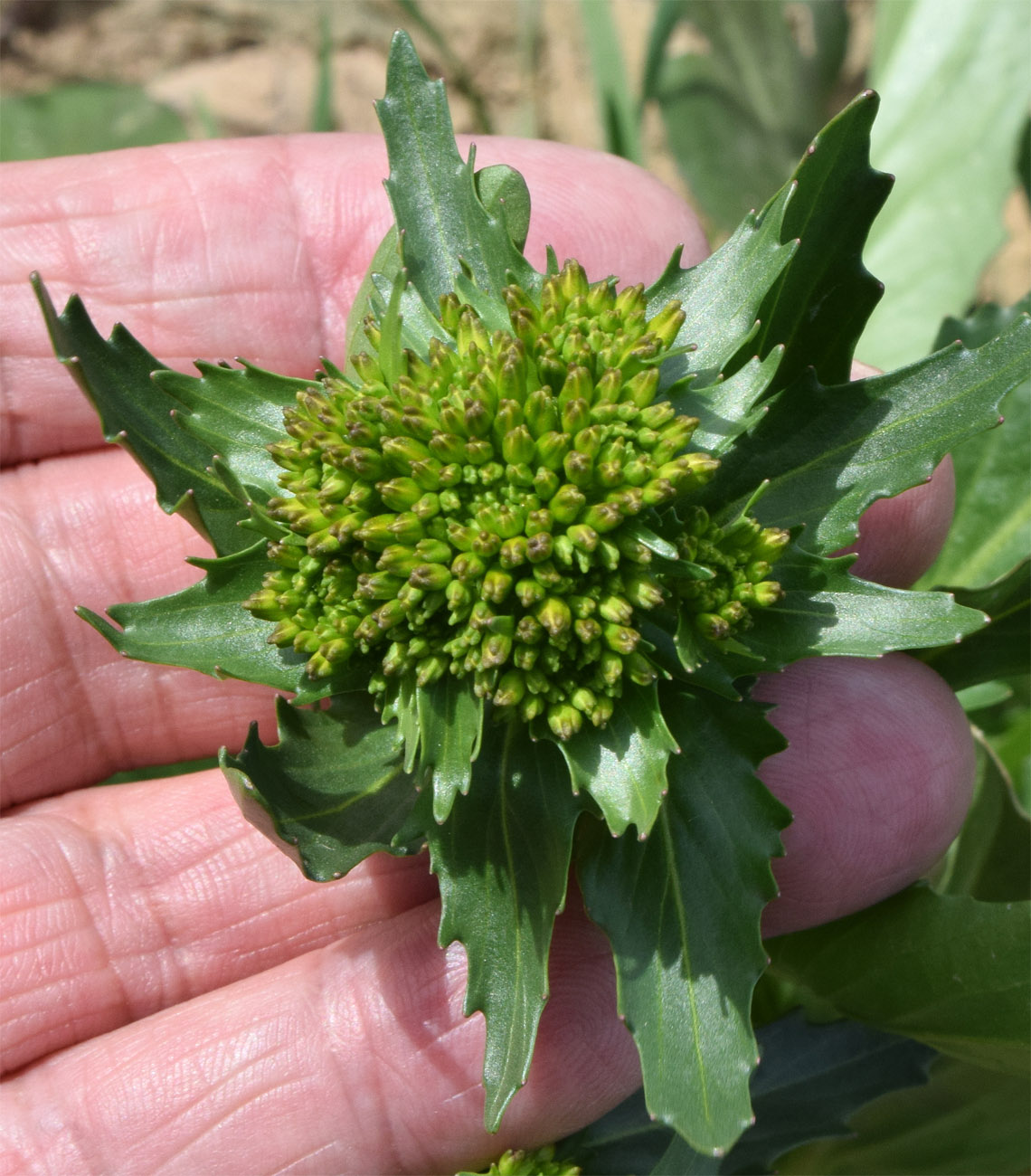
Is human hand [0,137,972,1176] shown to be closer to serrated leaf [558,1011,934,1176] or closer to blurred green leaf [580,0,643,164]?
serrated leaf [558,1011,934,1176]

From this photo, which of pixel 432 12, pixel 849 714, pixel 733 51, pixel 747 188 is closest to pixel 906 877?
pixel 849 714

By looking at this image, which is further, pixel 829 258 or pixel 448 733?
pixel 829 258

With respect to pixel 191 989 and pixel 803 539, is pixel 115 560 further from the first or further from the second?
pixel 803 539

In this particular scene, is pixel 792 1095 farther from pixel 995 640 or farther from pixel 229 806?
pixel 229 806

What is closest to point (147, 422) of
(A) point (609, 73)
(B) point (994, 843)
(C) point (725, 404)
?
(C) point (725, 404)

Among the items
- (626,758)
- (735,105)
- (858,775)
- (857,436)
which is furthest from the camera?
(735,105)

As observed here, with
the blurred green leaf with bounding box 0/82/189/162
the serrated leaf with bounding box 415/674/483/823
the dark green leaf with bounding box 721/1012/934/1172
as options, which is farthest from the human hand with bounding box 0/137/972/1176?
the blurred green leaf with bounding box 0/82/189/162
